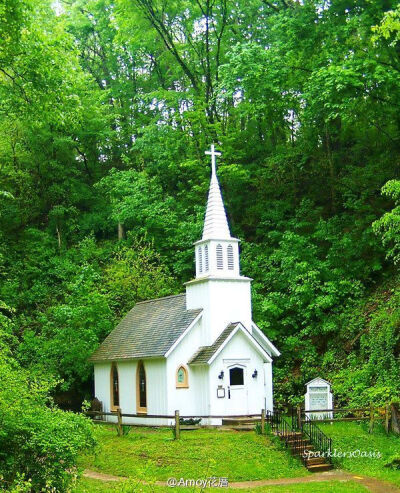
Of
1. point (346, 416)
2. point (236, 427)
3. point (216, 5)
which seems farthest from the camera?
point (216, 5)

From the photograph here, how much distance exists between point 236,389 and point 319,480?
266 inches

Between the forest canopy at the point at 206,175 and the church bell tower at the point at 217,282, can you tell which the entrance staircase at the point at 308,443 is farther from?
the church bell tower at the point at 217,282

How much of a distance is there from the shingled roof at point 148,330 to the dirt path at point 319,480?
6332mm

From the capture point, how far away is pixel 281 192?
35.3 m

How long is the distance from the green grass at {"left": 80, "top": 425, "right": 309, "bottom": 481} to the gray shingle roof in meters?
2.87

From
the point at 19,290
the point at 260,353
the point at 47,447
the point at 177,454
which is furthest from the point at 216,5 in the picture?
the point at 47,447

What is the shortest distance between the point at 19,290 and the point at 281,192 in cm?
1525

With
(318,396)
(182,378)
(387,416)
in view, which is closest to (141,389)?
(182,378)

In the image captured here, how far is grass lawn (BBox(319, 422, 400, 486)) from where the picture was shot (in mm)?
17078

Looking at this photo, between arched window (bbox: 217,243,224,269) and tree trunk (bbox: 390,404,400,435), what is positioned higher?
arched window (bbox: 217,243,224,269)

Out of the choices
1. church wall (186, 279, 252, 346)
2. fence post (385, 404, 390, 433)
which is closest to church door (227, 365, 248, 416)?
church wall (186, 279, 252, 346)

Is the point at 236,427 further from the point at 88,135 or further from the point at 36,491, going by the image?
the point at 88,135

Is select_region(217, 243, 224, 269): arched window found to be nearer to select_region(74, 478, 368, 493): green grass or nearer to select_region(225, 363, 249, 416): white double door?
select_region(225, 363, 249, 416): white double door

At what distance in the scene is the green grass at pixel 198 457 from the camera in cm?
1698
